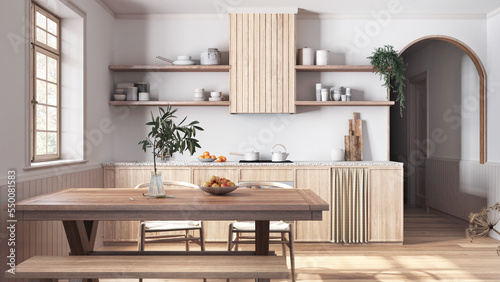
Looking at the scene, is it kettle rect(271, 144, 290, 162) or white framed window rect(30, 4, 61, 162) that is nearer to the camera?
white framed window rect(30, 4, 61, 162)

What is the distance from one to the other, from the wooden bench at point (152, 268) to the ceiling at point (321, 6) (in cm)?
306

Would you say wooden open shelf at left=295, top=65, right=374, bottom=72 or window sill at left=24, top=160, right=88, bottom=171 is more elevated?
wooden open shelf at left=295, top=65, right=374, bottom=72

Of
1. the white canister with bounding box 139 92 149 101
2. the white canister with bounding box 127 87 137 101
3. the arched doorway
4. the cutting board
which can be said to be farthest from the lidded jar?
the arched doorway

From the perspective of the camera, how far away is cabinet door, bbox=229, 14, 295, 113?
485 centimetres

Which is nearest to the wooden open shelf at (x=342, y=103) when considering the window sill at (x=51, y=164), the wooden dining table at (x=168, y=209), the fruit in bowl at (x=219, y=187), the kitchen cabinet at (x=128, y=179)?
the kitchen cabinet at (x=128, y=179)

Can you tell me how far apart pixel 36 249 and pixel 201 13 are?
312cm

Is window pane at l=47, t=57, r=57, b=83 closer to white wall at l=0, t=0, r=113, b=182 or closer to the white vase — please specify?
white wall at l=0, t=0, r=113, b=182

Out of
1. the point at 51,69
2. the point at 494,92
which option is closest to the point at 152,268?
the point at 51,69

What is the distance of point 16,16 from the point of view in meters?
3.02

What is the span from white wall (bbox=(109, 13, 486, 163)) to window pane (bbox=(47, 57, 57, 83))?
1.15 metres

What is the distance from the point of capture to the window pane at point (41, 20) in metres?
3.66

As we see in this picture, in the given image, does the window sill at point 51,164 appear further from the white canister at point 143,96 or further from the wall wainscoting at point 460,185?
the wall wainscoting at point 460,185

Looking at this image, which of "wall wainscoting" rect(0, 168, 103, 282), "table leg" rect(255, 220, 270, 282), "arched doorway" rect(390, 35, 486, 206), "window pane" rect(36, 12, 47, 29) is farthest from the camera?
"arched doorway" rect(390, 35, 486, 206)

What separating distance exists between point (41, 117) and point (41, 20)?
847 mm
